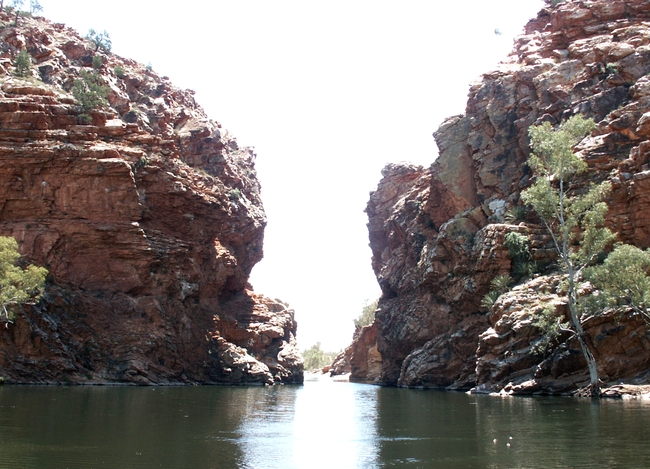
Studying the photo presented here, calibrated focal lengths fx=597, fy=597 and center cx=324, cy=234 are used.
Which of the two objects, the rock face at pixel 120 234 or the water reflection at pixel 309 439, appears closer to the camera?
the water reflection at pixel 309 439

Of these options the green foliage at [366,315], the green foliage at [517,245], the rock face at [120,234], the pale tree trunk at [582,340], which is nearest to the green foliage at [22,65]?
the rock face at [120,234]

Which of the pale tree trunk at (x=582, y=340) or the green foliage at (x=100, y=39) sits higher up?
the green foliage at (x=100, y=39)

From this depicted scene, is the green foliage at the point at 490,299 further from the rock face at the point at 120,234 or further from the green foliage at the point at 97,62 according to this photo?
the green foliage at the point at 97,62

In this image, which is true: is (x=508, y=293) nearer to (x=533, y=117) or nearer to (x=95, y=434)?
(x=533, y=117)

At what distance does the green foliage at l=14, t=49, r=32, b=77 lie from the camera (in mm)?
72438

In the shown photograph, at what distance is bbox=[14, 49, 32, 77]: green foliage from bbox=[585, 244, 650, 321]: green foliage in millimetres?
67585

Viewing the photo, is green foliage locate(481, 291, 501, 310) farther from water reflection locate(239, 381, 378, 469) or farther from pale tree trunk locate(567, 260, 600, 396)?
water reflection locate(239, 381, 378, 469)

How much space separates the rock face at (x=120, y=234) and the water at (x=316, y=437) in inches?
1233

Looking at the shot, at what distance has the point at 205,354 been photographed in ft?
247

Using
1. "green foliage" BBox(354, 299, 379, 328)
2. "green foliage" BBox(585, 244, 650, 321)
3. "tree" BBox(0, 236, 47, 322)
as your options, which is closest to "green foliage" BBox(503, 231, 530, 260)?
"green foliage" BBox(585, 244, 650, 321)

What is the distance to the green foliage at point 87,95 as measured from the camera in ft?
234

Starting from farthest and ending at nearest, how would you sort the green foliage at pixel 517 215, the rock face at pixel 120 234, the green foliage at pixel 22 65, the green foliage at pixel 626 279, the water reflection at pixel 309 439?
the green foliage at pixel 22 65 < the rock face at pixel 120 234 < the green foliage at pixel 517 215 < the green foliage at pixel 626 279 < the water reflection at pixel 309 439

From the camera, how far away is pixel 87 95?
71.4 meters

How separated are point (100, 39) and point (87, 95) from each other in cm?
2592
